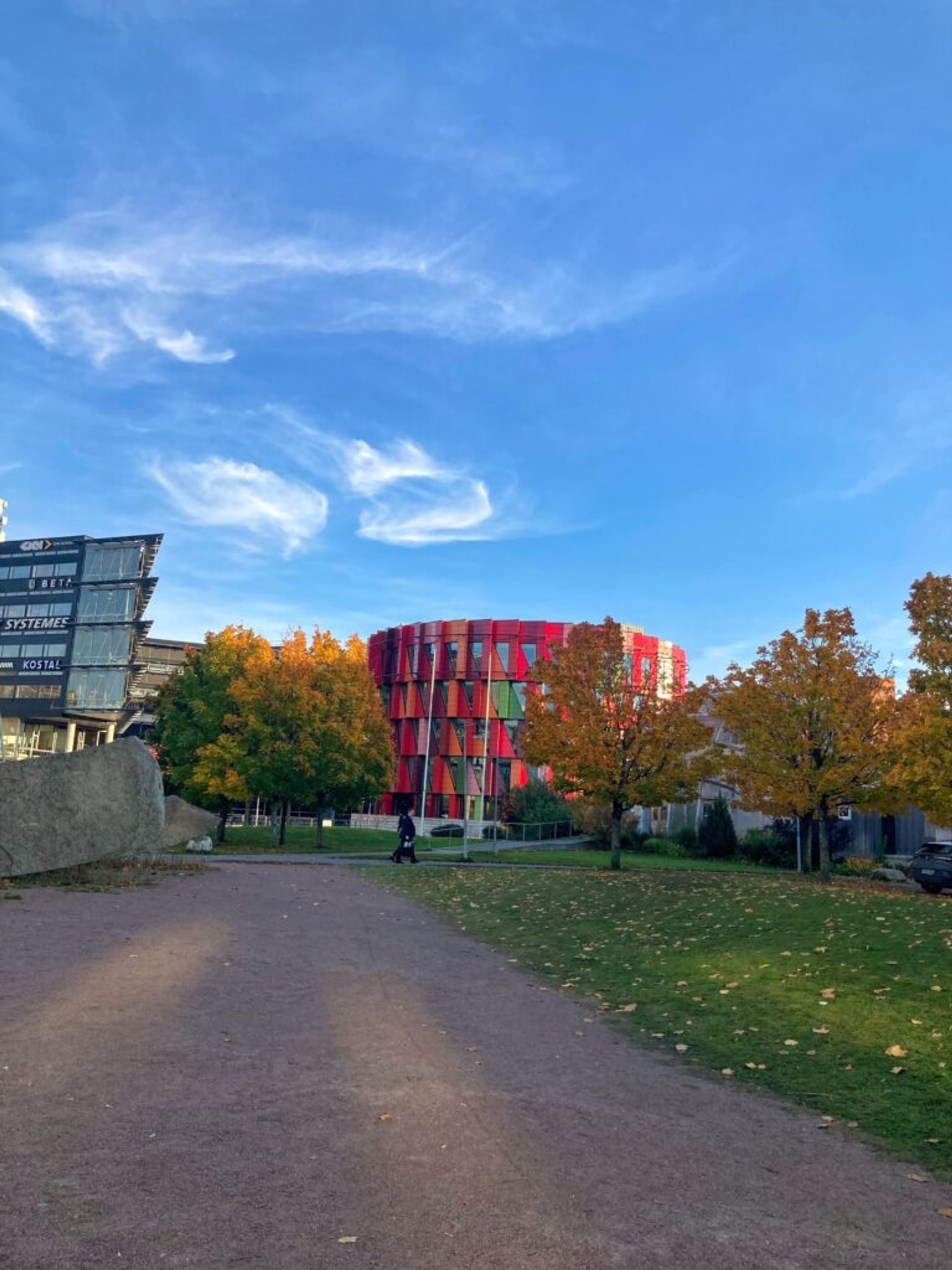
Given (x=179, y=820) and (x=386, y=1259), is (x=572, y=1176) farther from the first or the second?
(x=179, y=820)

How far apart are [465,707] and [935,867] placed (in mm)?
55425

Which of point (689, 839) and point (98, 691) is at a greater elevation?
point (98, 691)

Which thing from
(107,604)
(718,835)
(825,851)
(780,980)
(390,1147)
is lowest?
(390,1147)

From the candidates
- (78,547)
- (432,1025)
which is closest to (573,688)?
(432,1025)

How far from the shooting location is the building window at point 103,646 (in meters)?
74.7

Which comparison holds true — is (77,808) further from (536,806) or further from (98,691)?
(98,691)

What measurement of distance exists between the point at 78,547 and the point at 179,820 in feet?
166

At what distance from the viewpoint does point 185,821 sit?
32375 millimetres

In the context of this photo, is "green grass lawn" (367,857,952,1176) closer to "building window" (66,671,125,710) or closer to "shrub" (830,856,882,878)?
"shrub" (830,856,882,878)

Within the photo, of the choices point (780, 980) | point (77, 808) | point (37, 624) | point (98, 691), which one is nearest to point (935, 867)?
point (780, 980)

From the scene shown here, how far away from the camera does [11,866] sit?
58.3ft

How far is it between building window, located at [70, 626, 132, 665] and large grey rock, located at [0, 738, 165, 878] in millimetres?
57922

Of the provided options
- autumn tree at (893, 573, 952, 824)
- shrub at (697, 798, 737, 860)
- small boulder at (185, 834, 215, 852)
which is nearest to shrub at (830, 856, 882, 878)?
shrub at (697, 798, 737, 860)

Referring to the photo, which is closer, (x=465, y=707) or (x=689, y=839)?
(x=689, y=839)
